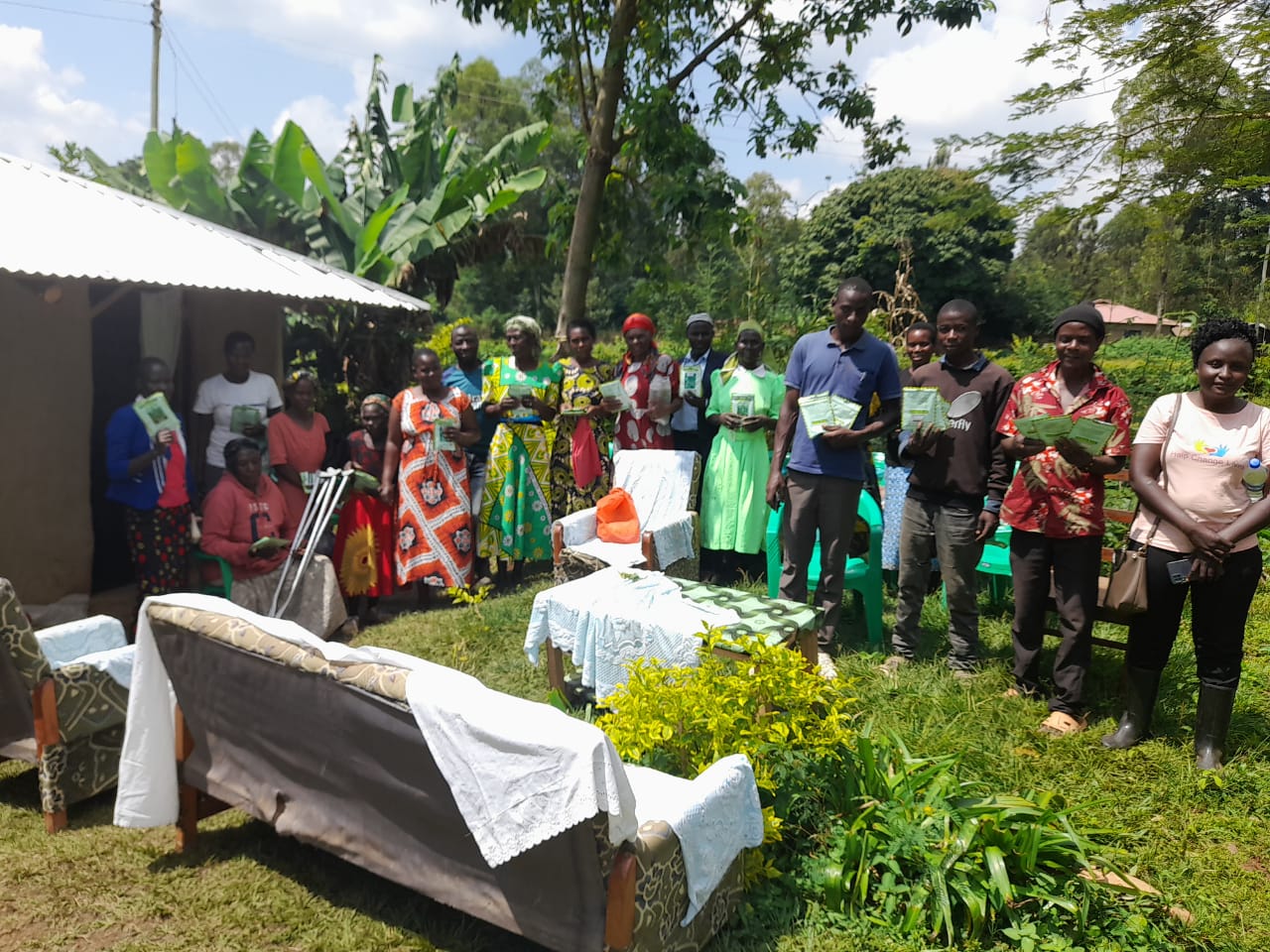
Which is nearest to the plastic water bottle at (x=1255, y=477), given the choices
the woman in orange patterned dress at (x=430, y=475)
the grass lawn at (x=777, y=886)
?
the grass lawn at (x=777, y=886)

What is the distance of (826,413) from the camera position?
4852mm

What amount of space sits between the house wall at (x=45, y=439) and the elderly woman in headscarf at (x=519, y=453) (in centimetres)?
290

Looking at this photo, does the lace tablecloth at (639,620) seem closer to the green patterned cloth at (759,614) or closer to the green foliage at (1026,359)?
the green patterned cloth at (759,614)

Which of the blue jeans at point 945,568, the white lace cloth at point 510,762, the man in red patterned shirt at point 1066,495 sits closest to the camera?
the white lace cloth at point 510,762

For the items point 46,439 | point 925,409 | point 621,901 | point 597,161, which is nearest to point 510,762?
point 621,901

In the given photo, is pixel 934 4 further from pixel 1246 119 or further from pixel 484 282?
pixel 484 282

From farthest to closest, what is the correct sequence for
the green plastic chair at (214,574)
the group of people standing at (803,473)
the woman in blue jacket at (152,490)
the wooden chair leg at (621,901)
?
1. the green plastic chair at (214,574)
2. the woman in blue jacket at (152,490)
3. the group of people standing at (803,473)
4. the wooden chair leg at (621,901)

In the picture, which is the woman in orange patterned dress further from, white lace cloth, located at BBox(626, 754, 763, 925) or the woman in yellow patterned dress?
white lace cloth, located at BBox(626, 754, 763, 925)

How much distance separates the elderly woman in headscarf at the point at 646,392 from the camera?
6.60 m

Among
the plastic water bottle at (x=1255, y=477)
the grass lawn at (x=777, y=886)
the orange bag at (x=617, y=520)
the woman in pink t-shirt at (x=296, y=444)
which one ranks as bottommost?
the grass lawn at (x=777, y=886)

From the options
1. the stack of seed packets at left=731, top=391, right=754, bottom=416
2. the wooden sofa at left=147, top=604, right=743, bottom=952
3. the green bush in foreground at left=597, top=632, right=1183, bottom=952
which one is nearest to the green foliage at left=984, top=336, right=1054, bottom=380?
the stack of seed packets at left=731, top=391, right=754, bottom=416

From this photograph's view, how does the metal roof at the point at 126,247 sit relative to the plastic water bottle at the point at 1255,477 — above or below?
above

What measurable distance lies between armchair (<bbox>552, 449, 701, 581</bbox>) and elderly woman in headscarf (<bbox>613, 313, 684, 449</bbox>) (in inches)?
12.2

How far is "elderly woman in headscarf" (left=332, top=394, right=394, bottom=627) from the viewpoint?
20.6ft
